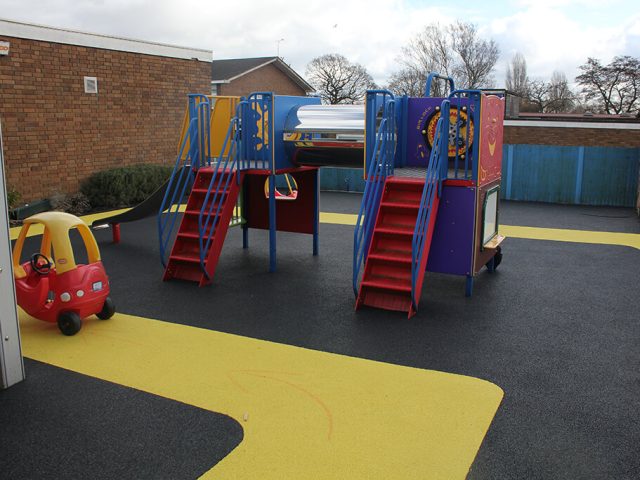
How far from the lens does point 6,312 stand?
493 centimetres

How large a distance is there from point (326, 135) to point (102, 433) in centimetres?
559

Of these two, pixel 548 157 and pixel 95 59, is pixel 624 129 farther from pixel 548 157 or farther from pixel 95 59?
pixel 95 59

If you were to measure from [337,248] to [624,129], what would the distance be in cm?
1133

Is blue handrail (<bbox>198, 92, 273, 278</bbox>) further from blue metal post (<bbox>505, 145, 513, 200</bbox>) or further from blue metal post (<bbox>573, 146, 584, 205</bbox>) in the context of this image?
blue metal post (<bbox>573, 146, 584, 205</bbox>)

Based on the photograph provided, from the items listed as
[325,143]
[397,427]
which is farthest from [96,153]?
[397,427]

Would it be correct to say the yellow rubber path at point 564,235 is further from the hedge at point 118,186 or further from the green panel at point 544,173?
the green panel at point 544,173

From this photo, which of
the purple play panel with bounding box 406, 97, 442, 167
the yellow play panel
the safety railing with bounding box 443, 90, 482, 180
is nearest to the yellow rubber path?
the purple play panel with bounding box 406, 97, 442, 167

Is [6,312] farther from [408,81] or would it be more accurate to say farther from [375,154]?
[408,81]

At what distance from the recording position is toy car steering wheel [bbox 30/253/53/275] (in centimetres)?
631

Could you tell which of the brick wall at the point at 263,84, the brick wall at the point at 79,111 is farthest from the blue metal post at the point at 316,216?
Answer: the brick wall at the point at 263,84

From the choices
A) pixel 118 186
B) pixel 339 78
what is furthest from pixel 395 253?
pixel 339 78

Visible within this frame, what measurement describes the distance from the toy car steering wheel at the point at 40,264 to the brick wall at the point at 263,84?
2506 cm

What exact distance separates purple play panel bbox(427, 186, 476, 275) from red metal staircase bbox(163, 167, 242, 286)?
276cm

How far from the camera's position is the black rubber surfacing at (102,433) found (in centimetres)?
384
